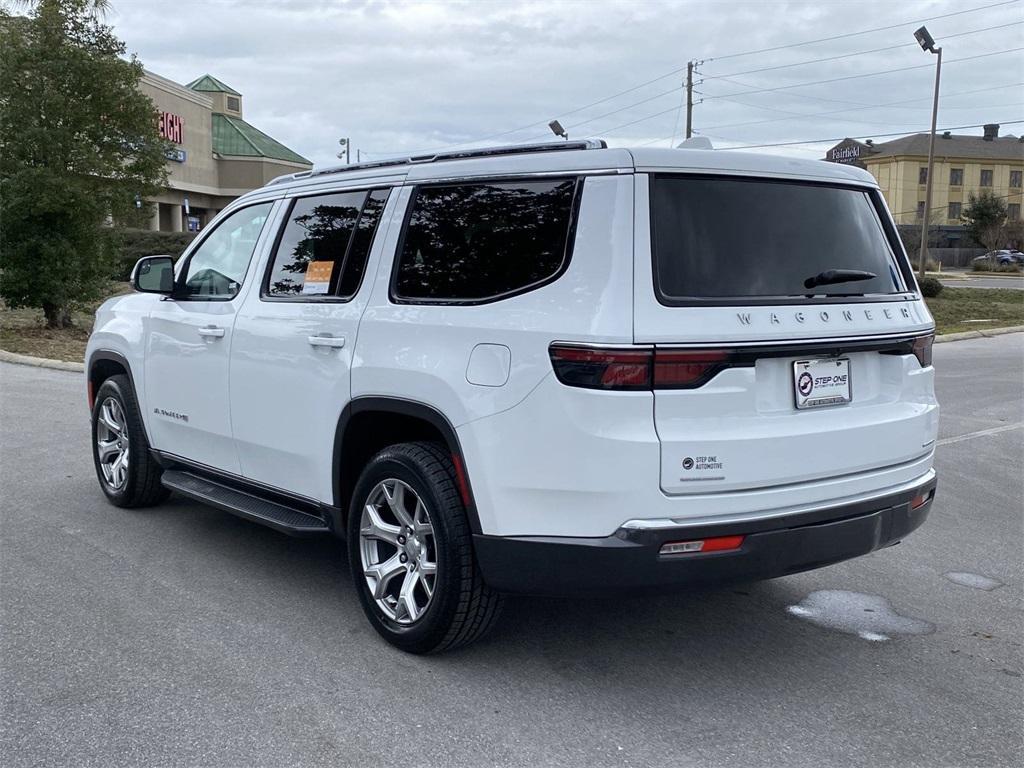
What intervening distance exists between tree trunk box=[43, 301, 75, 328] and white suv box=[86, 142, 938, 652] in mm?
14108

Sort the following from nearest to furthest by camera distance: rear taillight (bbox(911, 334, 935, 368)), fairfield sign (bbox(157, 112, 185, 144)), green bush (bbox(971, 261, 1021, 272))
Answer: rear taillight (bbox(911, 334, 935, 368)) < fairfield sign (bbox(157, 112, 185, 144)) < green bush (bbox(971, 261, 1021, 272))

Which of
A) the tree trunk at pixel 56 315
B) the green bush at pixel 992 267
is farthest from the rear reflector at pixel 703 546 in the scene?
the green bush at pixel 992 267

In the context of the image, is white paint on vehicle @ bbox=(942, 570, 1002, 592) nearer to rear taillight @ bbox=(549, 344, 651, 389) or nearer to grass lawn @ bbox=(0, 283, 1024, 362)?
rear taillight @ bbox=(549, 344, 651, 389)

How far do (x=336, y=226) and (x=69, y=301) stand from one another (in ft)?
47.4

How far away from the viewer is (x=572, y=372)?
347 centimetres

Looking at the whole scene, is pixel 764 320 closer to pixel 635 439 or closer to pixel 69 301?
pixel 635 439

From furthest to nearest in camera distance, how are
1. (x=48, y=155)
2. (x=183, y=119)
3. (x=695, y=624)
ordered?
(x=183, y=119) → (x=48, y=155) → (x=695, y=624)

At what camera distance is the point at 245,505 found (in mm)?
5039

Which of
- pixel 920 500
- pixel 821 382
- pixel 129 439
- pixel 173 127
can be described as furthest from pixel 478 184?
pixel 173 127

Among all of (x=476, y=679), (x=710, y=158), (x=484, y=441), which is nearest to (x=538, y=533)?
(x=484, y=441)

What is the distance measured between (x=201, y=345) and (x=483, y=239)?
6.92 feet

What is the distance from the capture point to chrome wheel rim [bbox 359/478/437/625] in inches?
160

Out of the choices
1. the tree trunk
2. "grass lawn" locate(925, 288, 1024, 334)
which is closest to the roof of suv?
the tree trunk

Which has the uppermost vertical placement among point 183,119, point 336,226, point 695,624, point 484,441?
point 183,119
